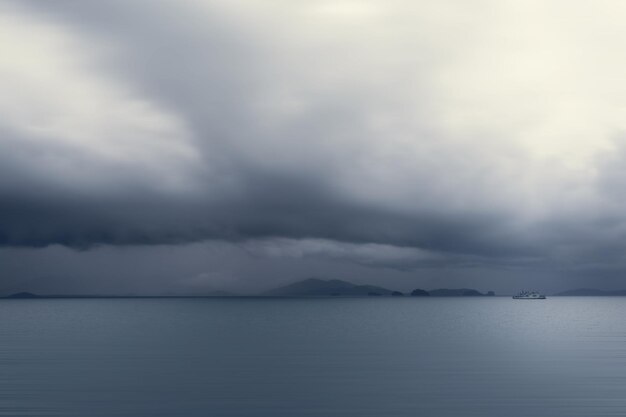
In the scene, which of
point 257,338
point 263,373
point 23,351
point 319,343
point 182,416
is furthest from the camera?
point 257,338

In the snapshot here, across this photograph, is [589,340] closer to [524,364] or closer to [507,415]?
[524,364]

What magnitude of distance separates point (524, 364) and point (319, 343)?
47.7 metres

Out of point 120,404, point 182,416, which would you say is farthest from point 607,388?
point 120,404

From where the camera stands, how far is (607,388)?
6738 cm

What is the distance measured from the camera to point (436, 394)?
63406 millimetres

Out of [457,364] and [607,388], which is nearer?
[607,388]

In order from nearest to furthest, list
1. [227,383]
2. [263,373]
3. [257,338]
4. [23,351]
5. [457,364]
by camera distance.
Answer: [227,383] < [263,373] < [457,364] < [23,351] < [257,338]

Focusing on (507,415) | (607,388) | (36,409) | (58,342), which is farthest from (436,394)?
(58,342)

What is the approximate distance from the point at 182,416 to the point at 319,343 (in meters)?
75.2

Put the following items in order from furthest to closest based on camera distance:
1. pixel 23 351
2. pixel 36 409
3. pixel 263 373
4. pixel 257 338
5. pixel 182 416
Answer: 1. pixel 257 338
2. pixel 23 351
3. pixel 263 373
4. pixel 36 409
5. pixel 182 416

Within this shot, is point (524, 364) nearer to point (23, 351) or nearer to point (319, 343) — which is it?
point (319, 343)

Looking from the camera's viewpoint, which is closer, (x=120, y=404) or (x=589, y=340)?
(x=120, y=404)

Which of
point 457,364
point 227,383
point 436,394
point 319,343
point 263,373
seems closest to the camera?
point 436,394

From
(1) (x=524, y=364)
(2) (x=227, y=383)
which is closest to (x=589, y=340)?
(1) (x=524, y=364)
